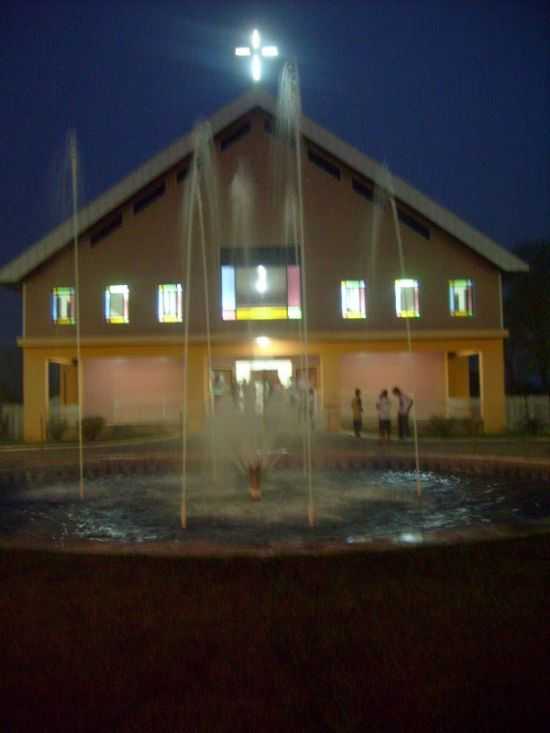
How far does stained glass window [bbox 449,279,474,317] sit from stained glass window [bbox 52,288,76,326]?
13153 millimetres

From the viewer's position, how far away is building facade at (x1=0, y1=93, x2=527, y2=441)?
1017 inches

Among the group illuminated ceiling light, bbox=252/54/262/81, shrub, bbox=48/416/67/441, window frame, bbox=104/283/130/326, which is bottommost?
shrub, bbox=48/416/67/441

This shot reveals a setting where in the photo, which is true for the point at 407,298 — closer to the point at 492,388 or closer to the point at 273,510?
the point at 492,388

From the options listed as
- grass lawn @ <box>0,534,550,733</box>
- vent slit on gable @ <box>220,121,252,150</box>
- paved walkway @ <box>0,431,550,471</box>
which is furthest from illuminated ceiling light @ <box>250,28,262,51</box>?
grass lawn @ <box>0,534,550,733</box>

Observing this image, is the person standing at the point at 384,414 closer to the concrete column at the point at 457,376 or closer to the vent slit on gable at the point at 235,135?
the concrete column at the point at 457,376

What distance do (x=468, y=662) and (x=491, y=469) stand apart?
10366 mm

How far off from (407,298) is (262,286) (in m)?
5.10

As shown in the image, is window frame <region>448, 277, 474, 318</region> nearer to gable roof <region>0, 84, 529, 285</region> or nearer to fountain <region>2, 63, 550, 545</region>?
gable roof <region>0, 84, 529, 285</region>

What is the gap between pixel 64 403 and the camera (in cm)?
3014

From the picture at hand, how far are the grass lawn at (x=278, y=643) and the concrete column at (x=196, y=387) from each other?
63.1 feet

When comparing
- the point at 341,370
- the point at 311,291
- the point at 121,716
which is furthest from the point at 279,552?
the point at 341,370

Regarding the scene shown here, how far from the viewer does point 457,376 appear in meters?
30.4

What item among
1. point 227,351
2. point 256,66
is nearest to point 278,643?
point 256,66

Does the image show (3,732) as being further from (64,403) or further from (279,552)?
(64,403)
